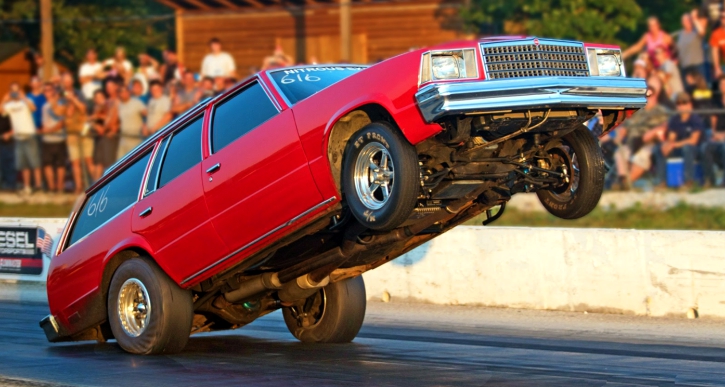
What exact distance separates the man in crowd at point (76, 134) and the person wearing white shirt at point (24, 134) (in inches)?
27.6

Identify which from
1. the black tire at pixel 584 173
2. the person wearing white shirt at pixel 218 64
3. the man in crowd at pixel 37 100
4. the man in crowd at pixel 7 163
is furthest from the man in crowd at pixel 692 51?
the man in crowd at pixel 7 163

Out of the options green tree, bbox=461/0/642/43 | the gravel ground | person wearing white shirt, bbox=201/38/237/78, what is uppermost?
green tree, bbox=461/0/642/43

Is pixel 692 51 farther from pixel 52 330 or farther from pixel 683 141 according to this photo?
pixel 52 330

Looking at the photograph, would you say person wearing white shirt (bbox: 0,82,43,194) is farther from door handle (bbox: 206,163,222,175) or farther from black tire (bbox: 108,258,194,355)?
door handle (bbox: 206,163,222,175)

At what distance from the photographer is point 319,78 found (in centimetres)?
776

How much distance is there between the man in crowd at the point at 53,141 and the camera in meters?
20.1

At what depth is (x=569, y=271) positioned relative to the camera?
11070 mm

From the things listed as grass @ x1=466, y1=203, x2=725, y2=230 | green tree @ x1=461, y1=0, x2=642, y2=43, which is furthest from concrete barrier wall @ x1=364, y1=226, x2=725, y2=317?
green tree @ x1=461, y1=0, x2=642, y2=43

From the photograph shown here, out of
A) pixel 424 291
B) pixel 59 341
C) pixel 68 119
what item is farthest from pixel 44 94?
pixel 59 341

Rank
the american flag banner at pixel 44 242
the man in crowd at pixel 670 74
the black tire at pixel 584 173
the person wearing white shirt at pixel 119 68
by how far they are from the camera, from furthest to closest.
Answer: the person wearing white shirt at pixel 119 68 < the man in crowd at pixel 670 74 < the american flag banner at pixel 44 242 < the black tire at pixel 584 173

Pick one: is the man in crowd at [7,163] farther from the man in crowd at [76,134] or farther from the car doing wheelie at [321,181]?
the car doing wheelie at [321,181]

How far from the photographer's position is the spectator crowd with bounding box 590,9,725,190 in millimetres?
14781

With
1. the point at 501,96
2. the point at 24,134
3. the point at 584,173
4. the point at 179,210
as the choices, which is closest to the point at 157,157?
the point at 179,210

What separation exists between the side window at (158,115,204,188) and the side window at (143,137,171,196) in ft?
0.15
